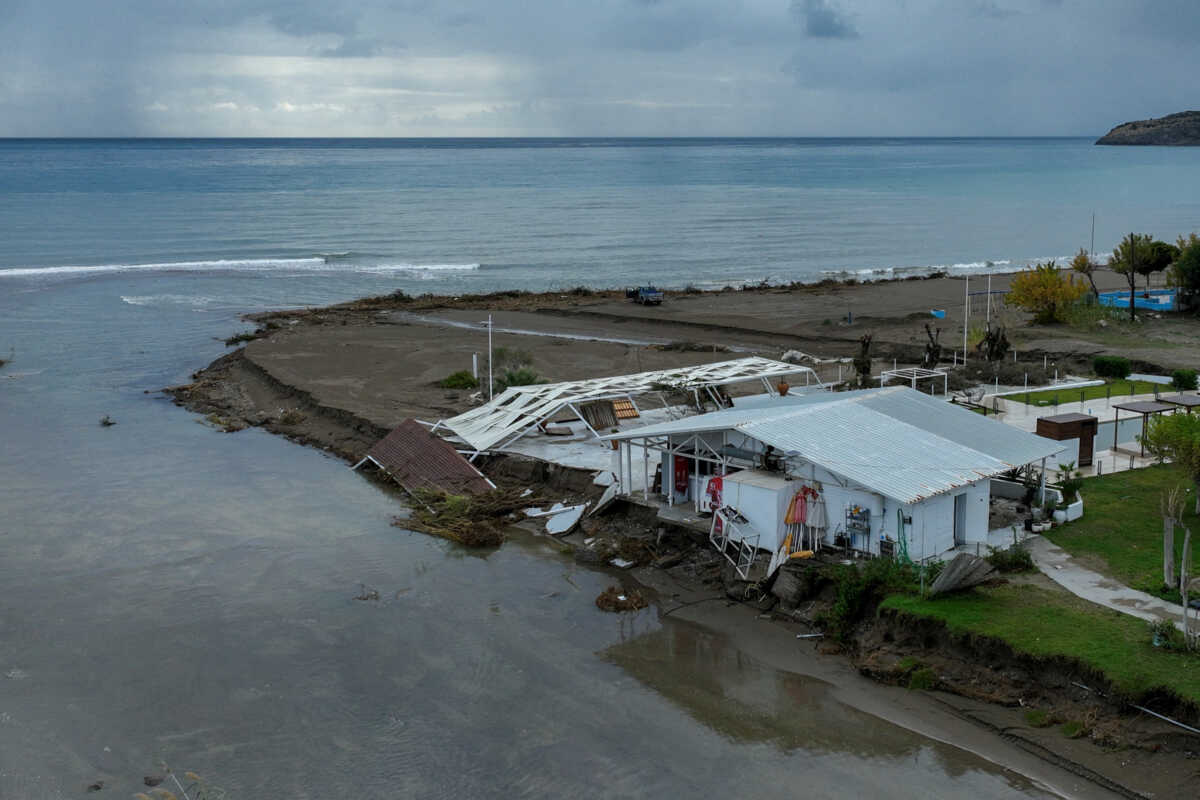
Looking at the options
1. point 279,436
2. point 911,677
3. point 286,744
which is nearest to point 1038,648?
point 911,677

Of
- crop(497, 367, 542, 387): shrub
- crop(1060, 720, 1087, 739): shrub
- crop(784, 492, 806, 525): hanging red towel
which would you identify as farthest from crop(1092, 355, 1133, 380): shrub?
crop(1060, 720, 1087, 739): shrub

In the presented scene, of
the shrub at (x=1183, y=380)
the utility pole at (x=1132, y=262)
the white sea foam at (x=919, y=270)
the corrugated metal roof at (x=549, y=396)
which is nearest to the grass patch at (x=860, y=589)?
the corrugated metal roof at (x=549, y=396)

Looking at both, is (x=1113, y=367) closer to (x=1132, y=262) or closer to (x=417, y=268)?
(x=1132, y=262)

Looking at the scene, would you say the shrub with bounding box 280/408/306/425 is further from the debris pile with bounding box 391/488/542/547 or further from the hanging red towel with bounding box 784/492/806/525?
the hanging red towel with bounding box 784/492/806/525

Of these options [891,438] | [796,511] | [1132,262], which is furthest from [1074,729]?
[1132,262]

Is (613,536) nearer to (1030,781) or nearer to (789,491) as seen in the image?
(789,491)

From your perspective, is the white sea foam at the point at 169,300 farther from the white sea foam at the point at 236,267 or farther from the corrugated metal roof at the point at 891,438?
the corrugated metal roof at the point at 891,438
